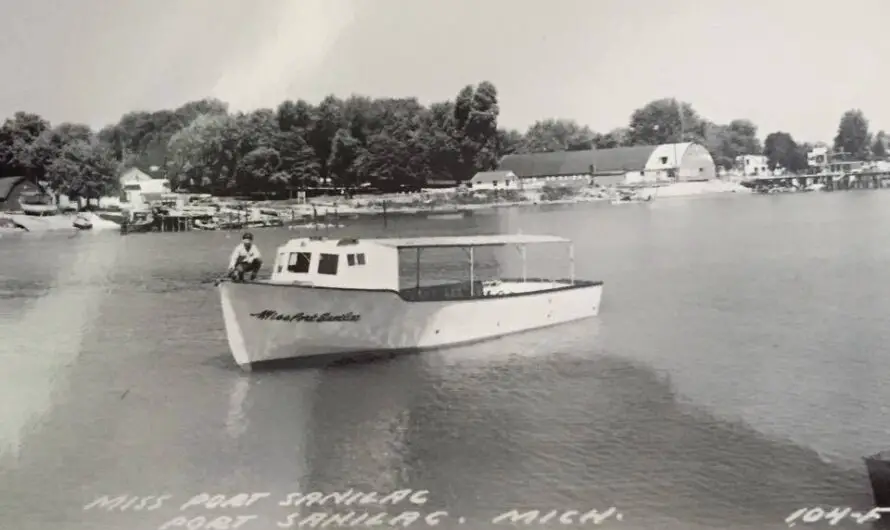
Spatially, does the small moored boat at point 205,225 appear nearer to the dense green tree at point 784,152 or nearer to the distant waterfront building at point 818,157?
Answer: the dense green tree at point 784,152

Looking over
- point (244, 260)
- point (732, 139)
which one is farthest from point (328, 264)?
point (732, 139)

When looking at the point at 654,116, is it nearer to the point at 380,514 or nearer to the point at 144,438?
the point at 380,514

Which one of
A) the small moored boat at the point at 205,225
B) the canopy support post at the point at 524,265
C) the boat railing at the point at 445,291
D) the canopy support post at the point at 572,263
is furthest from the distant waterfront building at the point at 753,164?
the small moored boat at the point at 205,225

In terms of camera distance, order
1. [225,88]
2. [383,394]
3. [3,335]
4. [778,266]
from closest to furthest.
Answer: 1. [225,88]
2. [3,335]
3. [383,394]
4. [778,266]

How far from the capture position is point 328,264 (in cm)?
460

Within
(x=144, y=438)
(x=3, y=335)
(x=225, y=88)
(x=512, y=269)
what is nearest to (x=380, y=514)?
(x=144, y=438)

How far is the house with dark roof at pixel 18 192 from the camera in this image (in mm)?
4457

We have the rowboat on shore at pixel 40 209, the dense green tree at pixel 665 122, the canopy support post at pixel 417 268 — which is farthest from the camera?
the canopy support post at pixel 417 268

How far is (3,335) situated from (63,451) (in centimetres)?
85

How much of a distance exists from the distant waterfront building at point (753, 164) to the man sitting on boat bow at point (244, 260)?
257cm

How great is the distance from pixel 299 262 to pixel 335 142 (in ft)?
2.81

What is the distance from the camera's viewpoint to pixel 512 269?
224 inches

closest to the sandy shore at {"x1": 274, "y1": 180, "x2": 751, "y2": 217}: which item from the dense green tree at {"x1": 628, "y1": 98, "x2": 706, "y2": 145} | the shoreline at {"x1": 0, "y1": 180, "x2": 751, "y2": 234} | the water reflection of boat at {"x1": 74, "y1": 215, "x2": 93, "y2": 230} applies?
the shoreline at {"x1": 0, "y1": 180, "x2": 751, "y2": 234}

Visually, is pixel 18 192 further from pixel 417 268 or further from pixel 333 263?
pixel 417 268
